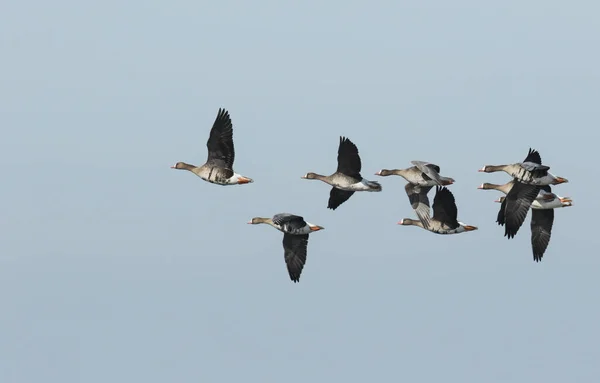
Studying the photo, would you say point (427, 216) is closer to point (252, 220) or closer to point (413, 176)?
point (413, 176)

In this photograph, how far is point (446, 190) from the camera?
220 ft

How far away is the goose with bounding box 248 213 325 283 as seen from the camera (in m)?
64.1

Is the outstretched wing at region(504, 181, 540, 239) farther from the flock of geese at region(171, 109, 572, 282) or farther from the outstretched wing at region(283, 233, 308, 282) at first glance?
the outstretched wing at region(283, 233, 308, 282)

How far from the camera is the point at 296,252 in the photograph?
65188 millimetres

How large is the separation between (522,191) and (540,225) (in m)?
5.60

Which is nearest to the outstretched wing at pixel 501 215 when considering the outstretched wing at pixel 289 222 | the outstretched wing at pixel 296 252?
the outstretched wing at pixel 296 252

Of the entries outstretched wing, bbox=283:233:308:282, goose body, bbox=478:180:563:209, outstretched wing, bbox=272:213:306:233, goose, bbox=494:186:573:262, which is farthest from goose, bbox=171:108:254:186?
goose, bbox=494:186:573:262

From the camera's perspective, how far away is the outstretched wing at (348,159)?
64.9m

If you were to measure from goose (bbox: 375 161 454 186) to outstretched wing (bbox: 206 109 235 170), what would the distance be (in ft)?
24.9

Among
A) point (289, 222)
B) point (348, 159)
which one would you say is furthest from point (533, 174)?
point (289, 222)

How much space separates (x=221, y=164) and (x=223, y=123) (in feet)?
5.95

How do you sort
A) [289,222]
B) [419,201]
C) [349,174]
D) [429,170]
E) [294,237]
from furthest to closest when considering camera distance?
[419,201]
[349,174]
[294,237]
[429,170]
[289,222]

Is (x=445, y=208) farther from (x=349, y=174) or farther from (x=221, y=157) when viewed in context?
(x=221, y=157)

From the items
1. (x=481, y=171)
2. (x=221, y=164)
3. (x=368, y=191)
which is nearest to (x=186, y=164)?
(x=221, y=164)
